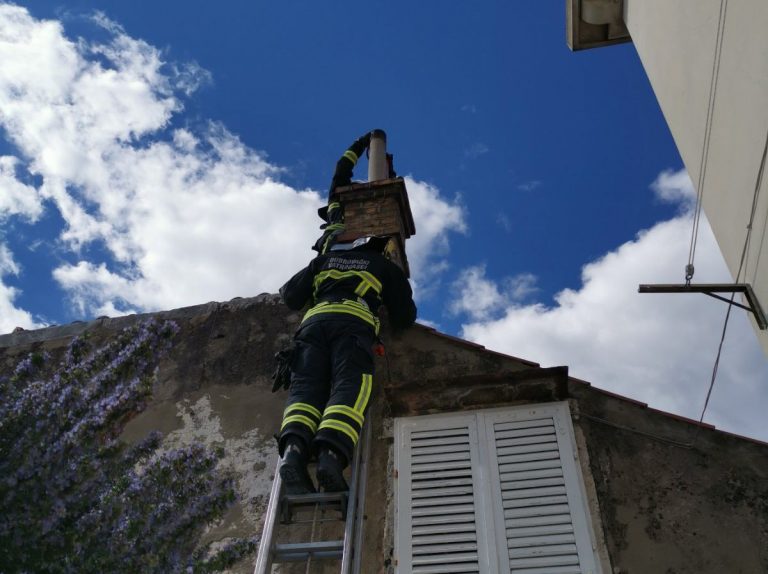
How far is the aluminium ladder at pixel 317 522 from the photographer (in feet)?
11.2

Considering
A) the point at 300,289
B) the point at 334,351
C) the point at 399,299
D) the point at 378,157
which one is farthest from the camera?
the point at 378,157

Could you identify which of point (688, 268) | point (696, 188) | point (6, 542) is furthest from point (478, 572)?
point (6, 542)

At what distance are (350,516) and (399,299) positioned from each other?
1.72 meters

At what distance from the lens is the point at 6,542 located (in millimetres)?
4109

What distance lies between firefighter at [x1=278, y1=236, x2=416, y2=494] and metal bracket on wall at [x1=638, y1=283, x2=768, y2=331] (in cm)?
168

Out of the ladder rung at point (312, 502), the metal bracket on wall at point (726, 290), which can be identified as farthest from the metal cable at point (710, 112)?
the ladder rung at point (312, 502)

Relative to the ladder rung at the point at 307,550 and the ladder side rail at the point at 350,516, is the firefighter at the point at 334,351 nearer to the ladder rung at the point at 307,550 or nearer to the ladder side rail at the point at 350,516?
the ladder side rail at the point at 350,516

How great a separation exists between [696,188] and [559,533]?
205 cm

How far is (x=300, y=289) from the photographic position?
4980 millimetres

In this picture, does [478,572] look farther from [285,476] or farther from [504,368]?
[504,368]

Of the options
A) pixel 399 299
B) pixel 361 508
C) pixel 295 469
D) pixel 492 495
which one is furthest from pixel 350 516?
pixel 399 299

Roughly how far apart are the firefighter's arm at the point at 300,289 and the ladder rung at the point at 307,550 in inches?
77.5

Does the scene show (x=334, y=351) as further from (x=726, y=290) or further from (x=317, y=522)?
(x=726, y=290)

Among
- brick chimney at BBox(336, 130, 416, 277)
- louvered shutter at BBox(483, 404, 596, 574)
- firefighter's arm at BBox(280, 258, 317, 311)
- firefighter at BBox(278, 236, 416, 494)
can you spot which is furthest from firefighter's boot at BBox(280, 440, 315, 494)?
brick chimney at BBox(336, 130, 416, 277)
